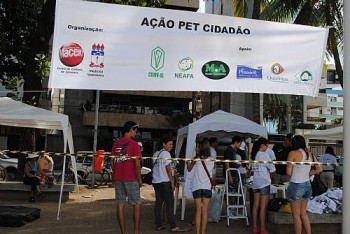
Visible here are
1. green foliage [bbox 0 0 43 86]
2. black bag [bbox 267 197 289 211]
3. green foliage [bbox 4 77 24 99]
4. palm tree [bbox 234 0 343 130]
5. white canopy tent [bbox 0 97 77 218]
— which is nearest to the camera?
black bag [bbox 267 197 289 211]

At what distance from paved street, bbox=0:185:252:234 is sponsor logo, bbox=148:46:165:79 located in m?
3.52

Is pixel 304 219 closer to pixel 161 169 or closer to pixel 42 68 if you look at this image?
pixel 161 169

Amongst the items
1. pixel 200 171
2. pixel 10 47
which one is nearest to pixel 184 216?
pixel 200 171

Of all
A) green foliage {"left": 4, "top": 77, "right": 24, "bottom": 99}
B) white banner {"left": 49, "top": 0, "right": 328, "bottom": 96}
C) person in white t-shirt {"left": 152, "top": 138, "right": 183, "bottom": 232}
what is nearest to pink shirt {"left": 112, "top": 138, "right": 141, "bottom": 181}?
person in white t-shirt {"left": 152, "top": 138, "right": 183, "bottom": 232}

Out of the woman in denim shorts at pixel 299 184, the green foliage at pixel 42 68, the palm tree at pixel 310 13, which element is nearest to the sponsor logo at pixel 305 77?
the woman in denim shorts at pixel 299 184

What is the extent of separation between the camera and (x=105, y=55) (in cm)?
610

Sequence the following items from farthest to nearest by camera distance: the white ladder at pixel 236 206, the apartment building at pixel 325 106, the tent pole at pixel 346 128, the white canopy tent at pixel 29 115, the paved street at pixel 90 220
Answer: the apartment building at pixel 325 106
the white canopy tent at pixel 29 115
the white ladder at pixel 236 206
the paved street at pixel 90 220
the tent pole at pixel 346 128

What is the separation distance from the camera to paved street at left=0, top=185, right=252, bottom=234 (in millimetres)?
8492

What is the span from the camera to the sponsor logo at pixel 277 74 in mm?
6536

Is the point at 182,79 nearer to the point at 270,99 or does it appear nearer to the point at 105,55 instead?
the point at 105,55

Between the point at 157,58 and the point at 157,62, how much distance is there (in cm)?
6

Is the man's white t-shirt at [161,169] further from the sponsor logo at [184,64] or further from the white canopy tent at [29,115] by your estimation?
the white canopy tent at [29,115]

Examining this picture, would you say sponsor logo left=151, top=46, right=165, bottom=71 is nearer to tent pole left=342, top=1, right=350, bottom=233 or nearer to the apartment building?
tent pole left=342, top=1, right=350, bottom=233

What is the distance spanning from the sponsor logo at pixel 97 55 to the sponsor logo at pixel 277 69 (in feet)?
8.11
